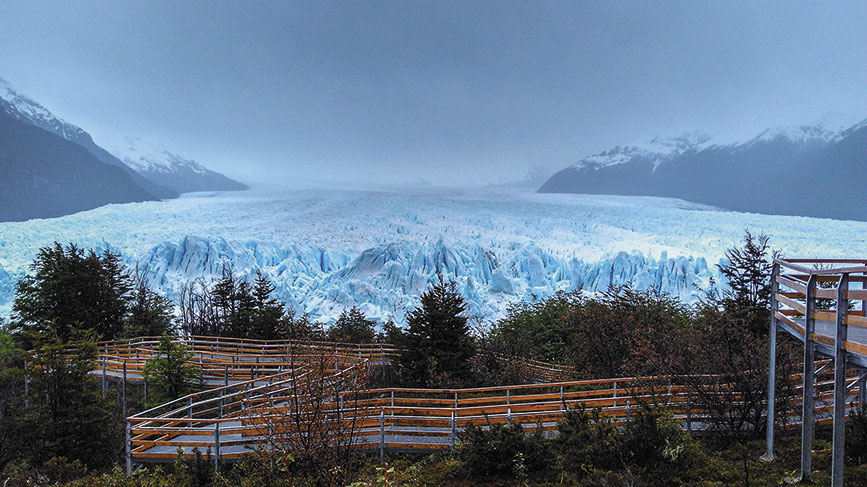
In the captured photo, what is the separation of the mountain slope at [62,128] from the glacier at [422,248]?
49.7ft

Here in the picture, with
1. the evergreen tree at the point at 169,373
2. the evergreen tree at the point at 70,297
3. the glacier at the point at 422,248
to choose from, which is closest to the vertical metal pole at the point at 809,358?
the evergreen tree at the point at 169,373

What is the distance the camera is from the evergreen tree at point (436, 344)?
1412 centimetres

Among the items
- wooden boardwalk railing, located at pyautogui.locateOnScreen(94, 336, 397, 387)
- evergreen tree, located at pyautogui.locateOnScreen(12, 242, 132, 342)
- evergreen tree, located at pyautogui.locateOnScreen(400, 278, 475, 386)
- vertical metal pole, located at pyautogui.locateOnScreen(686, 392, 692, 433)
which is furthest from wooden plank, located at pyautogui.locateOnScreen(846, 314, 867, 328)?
evergreen tree, located at pyautogui.locateOnScreen(12, 242, 132, 342)

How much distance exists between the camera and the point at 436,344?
14320 millimetres

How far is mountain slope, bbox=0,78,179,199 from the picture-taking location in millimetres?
51938

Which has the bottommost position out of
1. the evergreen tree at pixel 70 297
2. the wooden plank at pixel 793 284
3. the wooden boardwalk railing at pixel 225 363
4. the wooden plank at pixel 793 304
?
the wooden boardwalk railing at pixel 225 363

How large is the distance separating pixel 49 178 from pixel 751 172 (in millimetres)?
73025

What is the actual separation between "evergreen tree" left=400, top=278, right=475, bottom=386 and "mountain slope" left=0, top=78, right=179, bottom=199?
49.1m

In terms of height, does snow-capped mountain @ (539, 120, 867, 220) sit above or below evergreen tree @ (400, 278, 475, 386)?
above

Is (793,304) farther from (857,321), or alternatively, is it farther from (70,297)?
(70,297)

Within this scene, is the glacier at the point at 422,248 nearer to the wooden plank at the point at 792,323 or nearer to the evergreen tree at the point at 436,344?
the evergreen tree at the point at 436,344

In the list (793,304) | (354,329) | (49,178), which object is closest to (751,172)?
(354,329)

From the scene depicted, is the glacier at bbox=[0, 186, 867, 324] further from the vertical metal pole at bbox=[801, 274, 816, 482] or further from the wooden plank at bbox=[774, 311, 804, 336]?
the vertical metal pole at bbox=[801, 274, 816, 482]

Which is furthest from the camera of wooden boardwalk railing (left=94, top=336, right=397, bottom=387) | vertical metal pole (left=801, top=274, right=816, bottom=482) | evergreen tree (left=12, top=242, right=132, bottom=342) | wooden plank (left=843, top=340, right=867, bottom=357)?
evergreen tree (left=12, top=242, right=132, bottom=342)
